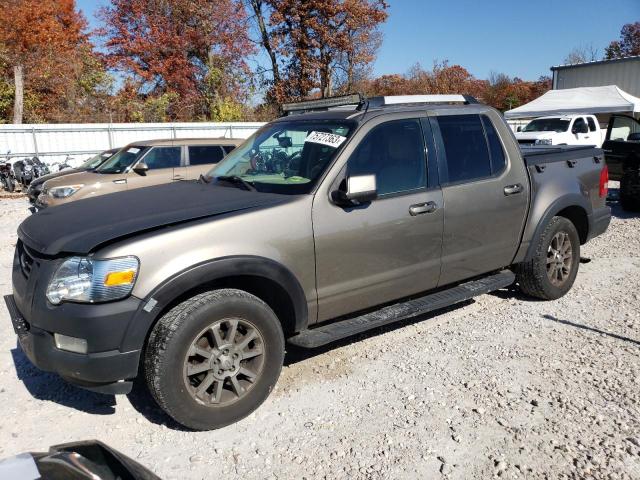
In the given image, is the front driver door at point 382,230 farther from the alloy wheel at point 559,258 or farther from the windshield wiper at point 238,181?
the alloy wheel at point 559,258

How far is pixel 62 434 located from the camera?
3.16 meters

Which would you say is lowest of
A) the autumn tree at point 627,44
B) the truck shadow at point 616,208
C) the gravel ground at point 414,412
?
the gravel ground at point 414,412

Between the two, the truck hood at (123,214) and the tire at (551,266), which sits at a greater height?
the truck hood at (123,214)

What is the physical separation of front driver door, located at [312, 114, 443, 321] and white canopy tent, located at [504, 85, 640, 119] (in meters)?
22.9

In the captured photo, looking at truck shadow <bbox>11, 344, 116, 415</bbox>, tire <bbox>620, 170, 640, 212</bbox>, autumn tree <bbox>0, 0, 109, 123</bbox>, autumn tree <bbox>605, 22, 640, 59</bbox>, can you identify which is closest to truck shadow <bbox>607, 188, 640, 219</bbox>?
tire <bbox>620, 170, 640, 212</bbox>

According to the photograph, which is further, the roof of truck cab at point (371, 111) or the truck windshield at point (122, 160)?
the truck windshield at point (122, 160)

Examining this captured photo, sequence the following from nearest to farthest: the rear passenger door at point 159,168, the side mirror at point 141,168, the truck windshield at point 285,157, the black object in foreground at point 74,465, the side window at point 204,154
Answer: the black object in foreground at point 74,465 → the truck windshield at point 285,157 → the side mirror at point 141,168 → the rear passenger door at point 159,168 → the side window at point 204,154

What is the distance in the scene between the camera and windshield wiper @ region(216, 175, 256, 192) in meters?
3.76

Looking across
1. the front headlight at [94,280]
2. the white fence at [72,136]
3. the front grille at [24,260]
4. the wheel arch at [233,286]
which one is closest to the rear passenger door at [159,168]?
the front grille at [24,260]

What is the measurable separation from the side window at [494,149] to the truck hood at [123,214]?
203cm

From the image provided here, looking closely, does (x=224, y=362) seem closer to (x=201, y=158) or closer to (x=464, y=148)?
(x=464, y=148)

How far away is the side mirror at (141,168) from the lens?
927 cm

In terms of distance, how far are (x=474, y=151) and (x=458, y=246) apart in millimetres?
845

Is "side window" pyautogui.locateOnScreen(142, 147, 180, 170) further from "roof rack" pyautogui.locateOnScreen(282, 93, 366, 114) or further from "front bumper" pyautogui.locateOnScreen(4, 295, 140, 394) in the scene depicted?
"front bumper" pyautogui.locateOnScreen(4, 295, 140, 394)
